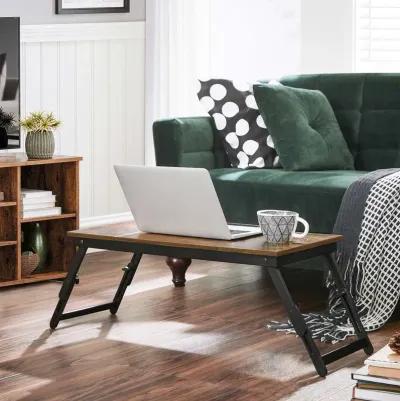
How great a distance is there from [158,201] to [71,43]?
2.12 metres

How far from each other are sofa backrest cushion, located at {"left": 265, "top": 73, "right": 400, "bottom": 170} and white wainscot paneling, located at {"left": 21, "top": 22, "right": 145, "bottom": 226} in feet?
3.86

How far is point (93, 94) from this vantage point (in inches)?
218

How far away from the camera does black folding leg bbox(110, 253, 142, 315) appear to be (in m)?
3.87

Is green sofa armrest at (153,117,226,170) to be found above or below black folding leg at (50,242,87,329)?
above

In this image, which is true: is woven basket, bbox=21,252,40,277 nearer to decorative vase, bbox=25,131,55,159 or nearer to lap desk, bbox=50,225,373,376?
decorative vase, bbox=25,131,55,159

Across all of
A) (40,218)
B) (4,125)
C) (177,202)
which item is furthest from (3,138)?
(177,202)

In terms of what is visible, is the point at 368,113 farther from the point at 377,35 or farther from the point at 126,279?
the point at 126,279

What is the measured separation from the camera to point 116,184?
5750 mm

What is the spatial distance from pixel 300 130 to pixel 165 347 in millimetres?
1548

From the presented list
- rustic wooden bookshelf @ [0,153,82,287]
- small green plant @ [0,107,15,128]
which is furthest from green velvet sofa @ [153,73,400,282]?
small green plant @ [0,107,15,128]

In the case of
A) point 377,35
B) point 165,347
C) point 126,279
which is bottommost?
point 165,347

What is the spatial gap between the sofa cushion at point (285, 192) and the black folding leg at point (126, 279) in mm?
833

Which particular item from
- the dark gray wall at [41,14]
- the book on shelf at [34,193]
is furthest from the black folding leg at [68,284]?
the dark gray wall at [41,14]

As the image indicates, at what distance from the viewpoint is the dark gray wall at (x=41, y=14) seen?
504 cm
